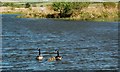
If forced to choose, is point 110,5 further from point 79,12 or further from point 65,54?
point 65,54

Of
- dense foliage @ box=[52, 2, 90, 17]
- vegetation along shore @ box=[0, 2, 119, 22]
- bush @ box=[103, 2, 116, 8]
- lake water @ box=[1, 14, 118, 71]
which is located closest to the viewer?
lake water @ box=[1, 14, 118, 71]

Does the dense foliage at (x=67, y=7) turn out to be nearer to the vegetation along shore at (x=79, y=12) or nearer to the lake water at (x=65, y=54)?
the vegetation along shore at (x=79, y=12)

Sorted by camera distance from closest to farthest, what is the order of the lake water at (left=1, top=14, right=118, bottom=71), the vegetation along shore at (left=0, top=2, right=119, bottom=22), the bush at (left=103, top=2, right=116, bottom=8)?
the lake water at (left=1, top=14, right=118, bottom=71) < the vegetation along shore at (left=0, top=2, right=119, bottom=22) < the bush at (left=103, top=2, right=116, bottom=8)

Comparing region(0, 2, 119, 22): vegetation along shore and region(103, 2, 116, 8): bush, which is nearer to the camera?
region(0, 2, 119, 22): vegetation along shore

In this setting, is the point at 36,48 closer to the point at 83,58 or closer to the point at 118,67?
the point at 83,58

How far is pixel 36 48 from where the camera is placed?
49812 mm

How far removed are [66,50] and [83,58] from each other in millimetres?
6218

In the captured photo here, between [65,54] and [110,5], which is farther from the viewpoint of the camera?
[110,5]

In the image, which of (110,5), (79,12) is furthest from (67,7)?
(110,5)

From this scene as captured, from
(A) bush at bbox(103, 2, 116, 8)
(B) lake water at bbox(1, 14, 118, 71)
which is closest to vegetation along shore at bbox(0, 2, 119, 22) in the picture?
(A) bush at bbox(103, 2, 116, 8)

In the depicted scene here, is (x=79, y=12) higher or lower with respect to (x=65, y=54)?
lower

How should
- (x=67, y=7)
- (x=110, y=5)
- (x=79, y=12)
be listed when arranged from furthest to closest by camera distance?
(x=110, y=5) < (x=67, y=7) < (x=79, y=12)

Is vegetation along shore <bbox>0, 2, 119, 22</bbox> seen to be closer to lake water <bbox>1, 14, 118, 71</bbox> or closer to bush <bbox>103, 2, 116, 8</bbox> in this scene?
bush <bbox>103, 2, 116, 8</bbox>

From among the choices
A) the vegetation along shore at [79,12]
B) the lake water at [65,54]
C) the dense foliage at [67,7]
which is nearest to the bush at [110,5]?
the vegetation along shore at [79,12]
